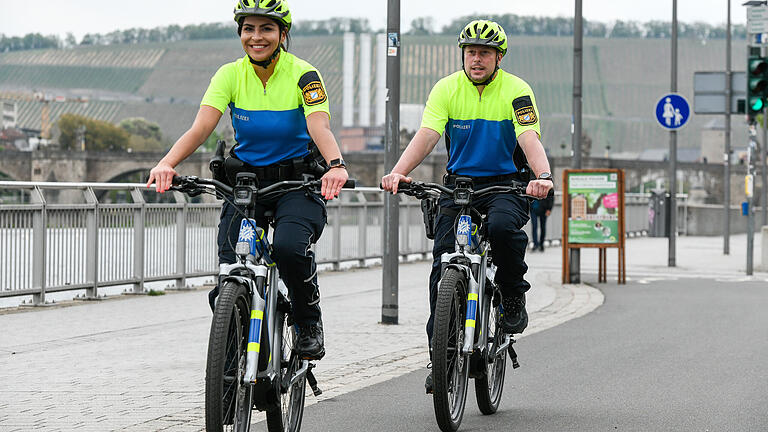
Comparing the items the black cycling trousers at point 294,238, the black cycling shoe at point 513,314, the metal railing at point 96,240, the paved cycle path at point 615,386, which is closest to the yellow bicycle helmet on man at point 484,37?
the black cycling shoe at point 513,314

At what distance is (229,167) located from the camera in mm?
5430

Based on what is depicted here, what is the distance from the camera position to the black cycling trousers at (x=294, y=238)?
17.3 feet

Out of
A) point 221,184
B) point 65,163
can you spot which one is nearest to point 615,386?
point 221,184

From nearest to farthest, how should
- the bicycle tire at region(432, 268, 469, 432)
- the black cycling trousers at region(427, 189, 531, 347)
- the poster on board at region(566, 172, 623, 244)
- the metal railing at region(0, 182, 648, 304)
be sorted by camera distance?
the bicycle tire at region(432, 268, 469, 432), the black cycling trousers at region(427, 189, 531, 347), the metal railing at region(0, 182, 648, 304), the poster on board at region(566, 172, 623, 244)

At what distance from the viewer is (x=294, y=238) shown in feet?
17.3

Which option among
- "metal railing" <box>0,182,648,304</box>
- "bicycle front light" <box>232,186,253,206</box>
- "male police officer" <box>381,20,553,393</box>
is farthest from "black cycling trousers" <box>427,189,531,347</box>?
"metal railing" <box>0,182,648,304</box>

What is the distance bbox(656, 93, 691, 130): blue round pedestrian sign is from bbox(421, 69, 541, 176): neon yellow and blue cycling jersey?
15769mm

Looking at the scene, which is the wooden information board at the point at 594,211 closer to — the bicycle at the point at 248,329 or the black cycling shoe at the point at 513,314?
the black cycling shoe at the point at 513,314

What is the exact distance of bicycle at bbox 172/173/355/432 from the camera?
4543 millimetres

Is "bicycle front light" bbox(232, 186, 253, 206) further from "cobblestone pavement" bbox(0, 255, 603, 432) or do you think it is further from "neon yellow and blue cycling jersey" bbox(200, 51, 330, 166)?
"cobblestone pavement" bbox(0, 255, 603, 432)

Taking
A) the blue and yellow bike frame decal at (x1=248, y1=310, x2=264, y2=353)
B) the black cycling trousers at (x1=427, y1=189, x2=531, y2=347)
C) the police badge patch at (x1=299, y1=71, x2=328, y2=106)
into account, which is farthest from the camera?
the black cycling trousers at (x1=427, y1=189, x2=531, y2=347)

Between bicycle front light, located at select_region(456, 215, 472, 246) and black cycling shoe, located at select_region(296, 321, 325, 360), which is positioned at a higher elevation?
bicycle front light, located at select_region(456, 215, 472, 246)

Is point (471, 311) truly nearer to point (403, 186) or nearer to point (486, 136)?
point (403, 186)

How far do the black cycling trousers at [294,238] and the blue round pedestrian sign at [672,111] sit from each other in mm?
17048
